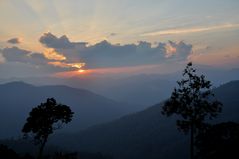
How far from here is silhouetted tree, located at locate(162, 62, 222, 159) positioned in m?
43.0

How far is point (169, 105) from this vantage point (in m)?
44.7

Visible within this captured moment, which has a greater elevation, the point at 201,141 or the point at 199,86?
the point at 199,86

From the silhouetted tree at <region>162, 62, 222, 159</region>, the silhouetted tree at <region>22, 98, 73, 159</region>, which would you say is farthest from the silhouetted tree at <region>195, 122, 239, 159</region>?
the silhouetted tree at <region>22, 98, 73, 159</region>

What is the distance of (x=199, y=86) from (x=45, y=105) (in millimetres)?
30899

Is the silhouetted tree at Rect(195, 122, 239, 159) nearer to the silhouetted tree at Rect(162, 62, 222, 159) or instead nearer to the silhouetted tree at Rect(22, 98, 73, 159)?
the silhouetted tree at Rect(162, 62, 222, 159)

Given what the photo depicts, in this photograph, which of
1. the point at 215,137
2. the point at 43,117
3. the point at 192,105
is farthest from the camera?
the point at 215,137

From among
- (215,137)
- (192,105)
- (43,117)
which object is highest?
(192,105)

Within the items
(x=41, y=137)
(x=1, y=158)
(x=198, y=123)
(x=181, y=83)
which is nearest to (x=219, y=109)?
(x=198, y=123)

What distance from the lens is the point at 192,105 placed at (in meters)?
43.8

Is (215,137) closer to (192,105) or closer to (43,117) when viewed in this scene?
(192,105)

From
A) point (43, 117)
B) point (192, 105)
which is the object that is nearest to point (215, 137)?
point (192, 105)

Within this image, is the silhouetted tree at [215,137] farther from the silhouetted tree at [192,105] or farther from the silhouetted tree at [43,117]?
the silhouetted tree at [43,117]

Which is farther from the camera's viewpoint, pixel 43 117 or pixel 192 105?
pixel 43 117

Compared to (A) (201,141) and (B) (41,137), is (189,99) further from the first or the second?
(B) (41,137)
